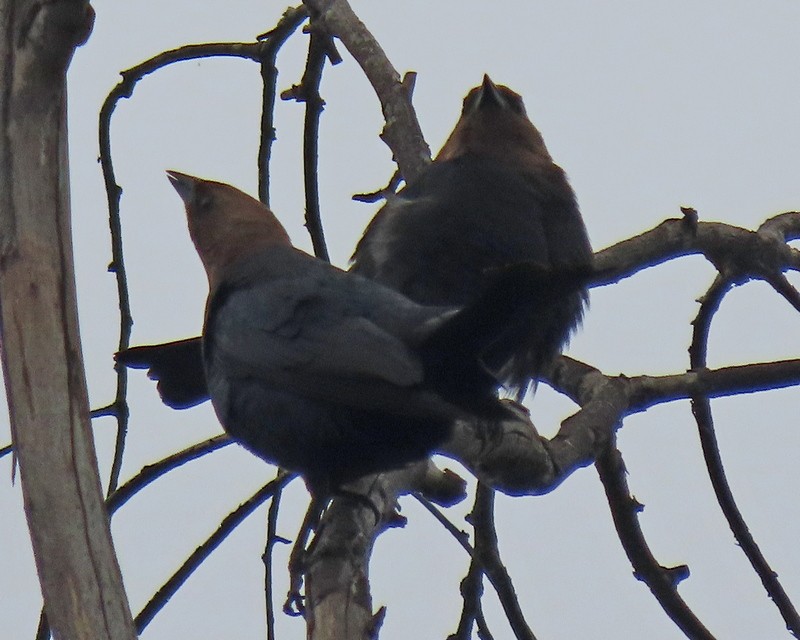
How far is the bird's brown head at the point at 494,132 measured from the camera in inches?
175

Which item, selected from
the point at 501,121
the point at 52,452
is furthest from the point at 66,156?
the point at 501,121

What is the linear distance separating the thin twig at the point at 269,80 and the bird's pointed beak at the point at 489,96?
2.20 ft

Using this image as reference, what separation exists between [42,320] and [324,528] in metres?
0.80

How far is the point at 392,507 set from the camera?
10.6ft

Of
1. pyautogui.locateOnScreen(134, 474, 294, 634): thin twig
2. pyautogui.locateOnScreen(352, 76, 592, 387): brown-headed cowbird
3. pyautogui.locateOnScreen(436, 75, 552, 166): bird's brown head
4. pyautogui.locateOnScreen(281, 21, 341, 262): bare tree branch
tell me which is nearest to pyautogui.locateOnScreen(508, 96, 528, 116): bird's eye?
pyautogui.locateOnScreen(436, 75, 552, 166): bird's brown head

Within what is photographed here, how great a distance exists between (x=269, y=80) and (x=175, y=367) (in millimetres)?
1070

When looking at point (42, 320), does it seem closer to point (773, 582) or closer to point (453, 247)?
point (453, 247)

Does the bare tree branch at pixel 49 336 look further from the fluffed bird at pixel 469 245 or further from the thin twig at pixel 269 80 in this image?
the thin twig at pixel 269 80

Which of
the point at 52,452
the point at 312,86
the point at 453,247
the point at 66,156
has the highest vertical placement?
the point at 312,86

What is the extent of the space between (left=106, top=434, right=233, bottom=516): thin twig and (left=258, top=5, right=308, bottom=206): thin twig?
34.5 inches

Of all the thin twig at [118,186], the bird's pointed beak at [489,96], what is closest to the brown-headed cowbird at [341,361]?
the thin twig at [118,186]

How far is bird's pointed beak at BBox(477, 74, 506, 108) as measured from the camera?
4.59 meters

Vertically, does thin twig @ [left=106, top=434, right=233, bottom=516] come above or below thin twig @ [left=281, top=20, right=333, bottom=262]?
below

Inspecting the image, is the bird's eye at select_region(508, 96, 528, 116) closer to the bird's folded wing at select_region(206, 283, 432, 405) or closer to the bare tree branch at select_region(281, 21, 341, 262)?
the bare tree branch at select_region(281, 21, 341, 262)
